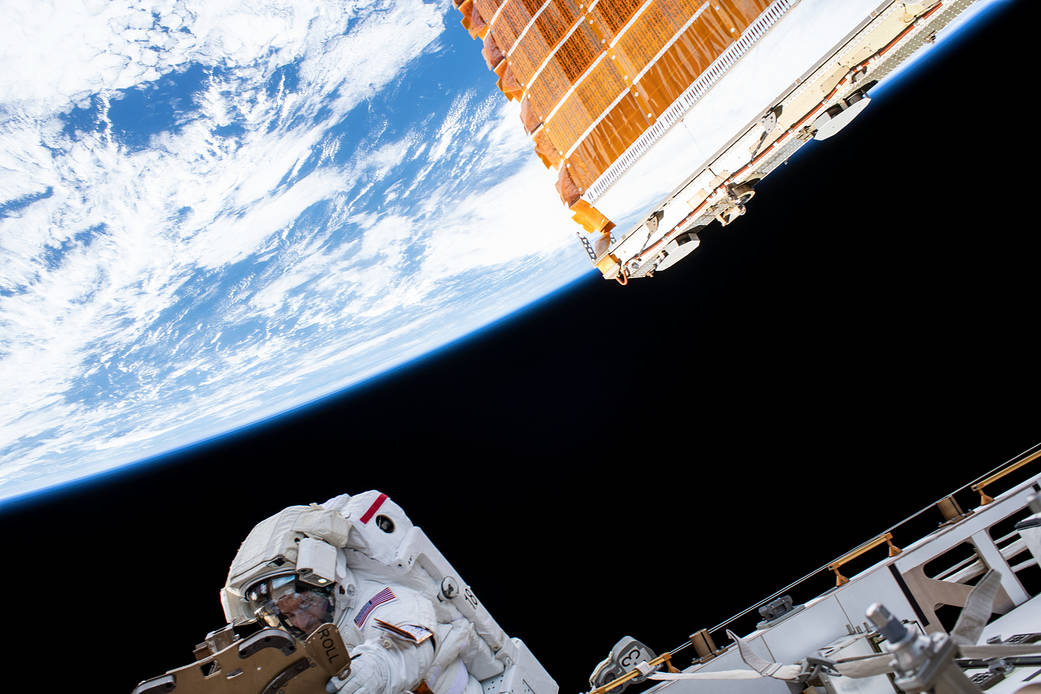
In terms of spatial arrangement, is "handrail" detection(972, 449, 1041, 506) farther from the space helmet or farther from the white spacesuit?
the space helmet

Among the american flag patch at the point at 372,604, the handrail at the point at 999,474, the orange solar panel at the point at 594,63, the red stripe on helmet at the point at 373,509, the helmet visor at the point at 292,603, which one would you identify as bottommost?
the handrail at the point at 999,474

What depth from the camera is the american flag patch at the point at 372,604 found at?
373 centimetres

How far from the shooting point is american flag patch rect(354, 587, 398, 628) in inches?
147

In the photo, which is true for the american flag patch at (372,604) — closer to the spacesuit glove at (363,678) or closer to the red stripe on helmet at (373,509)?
the red stripe on helmet at (373,509)

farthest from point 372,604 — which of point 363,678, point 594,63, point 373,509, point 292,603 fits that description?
point 594,63

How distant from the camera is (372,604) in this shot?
382cm

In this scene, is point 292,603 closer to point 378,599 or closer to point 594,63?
point 378,599

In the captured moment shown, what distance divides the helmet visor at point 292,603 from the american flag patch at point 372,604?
0.20 meters

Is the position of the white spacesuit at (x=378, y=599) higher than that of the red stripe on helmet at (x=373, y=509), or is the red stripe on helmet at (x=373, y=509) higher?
the red stripe on helmet at (x=373, y=509)

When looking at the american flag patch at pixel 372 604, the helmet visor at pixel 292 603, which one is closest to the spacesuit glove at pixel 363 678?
the american flag patch at pixel 372 604

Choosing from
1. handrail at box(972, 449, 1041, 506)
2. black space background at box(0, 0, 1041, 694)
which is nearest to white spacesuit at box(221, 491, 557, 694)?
handrail at box(972, 449, 1041, 506)

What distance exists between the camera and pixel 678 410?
16281 millimetres

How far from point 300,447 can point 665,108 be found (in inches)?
1545

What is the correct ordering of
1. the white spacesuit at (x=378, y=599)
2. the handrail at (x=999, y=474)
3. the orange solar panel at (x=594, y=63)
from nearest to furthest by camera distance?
the white spacesuit at (x=378, y=599) < the handrail at (x=999, y=474) < the orange solar panel at (x=594, y=63)
